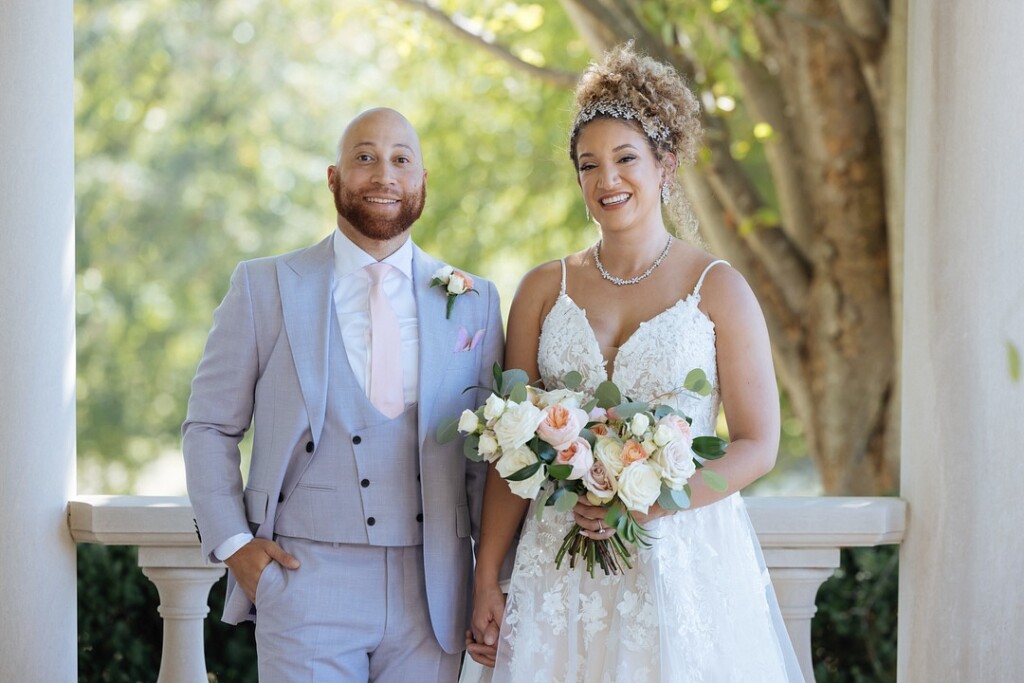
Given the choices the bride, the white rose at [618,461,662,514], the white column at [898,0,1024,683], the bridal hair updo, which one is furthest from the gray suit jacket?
the white column at [898,0,1024,683]

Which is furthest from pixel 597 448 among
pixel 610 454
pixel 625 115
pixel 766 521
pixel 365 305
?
pixel 766 521

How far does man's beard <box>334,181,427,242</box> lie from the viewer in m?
3.30

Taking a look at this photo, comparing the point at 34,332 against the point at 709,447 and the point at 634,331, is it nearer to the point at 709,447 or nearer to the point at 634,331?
the point at 634,331

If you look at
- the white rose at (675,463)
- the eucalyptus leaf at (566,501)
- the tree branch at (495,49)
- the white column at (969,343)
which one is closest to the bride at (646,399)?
the eucalyptus leaf at (566,501)

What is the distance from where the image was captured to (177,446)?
16.2 m

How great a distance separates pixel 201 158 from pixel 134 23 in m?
1.80

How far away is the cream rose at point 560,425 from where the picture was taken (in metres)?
2.96

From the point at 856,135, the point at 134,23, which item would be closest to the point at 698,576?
the point at 856,135

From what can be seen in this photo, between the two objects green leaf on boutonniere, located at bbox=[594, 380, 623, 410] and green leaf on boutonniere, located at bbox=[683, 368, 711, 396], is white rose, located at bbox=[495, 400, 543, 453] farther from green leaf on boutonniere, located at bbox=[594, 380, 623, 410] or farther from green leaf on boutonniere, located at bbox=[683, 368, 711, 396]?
green leaf on boutonniere, located at bbox=[683, 368, 711, 396]

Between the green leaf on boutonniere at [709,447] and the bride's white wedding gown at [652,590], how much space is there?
17 centimetres

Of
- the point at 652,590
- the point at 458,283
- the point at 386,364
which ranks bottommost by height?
the point at 652,590

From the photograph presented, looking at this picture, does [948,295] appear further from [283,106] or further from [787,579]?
[283,106]

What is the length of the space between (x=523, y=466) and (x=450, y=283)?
63cm

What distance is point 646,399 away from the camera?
10.7 feet
